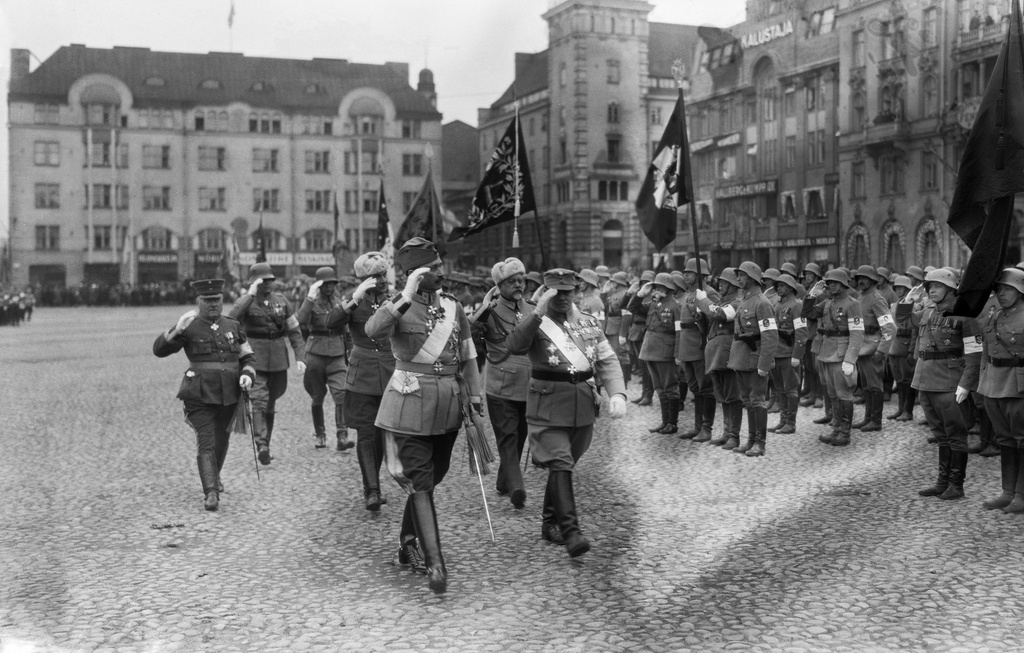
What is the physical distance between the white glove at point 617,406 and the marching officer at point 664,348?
6029mm

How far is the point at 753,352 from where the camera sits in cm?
1285

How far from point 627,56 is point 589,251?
43.1ft

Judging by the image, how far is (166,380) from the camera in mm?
21609

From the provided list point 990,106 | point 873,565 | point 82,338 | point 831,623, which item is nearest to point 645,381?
point 990,106

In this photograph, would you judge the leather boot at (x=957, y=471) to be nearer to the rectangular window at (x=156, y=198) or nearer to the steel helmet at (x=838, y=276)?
the steel helmet at (x=838, y=276)

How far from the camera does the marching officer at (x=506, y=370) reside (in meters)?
9.77

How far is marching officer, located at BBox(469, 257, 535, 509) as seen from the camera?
977cm

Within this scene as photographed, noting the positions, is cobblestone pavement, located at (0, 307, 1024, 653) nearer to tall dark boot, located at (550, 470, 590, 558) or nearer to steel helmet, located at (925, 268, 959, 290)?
tall dark boot, located at (550, 470, 590, 558)

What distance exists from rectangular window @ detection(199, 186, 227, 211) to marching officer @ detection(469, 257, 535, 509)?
73.0 meters

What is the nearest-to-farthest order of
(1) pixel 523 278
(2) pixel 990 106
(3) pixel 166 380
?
(2) pixel 990 106, (1) pixel 523 278, (3) pixel 166 380

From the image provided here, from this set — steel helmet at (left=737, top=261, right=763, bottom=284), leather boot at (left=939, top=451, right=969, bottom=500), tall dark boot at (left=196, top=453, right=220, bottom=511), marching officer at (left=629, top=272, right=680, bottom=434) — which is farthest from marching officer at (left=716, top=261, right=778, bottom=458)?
tall dark boot at (left=196, top=453, right=220, bottom=511)

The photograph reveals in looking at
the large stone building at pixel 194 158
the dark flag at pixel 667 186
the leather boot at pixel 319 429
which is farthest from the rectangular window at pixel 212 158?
the leather boot at pixel 319 429

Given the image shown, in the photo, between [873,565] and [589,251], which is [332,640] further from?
[589,251]

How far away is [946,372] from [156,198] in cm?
7533
